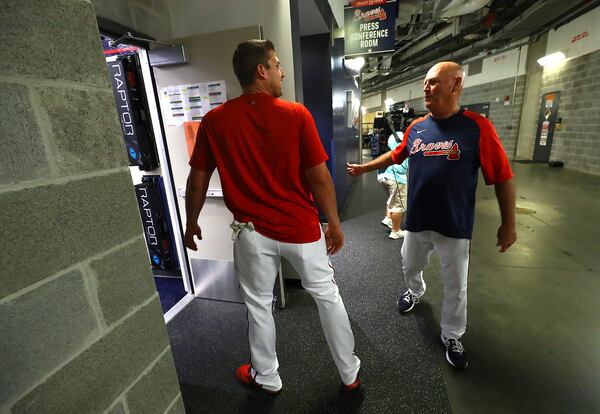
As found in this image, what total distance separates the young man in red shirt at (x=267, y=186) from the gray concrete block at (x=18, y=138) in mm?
642

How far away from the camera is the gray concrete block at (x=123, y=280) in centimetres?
78

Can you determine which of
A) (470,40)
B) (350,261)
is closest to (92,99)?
(350,261)

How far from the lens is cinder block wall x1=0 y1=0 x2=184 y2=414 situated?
0.59m

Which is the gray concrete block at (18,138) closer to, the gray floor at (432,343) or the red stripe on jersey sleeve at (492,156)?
the gray floor at (432,343)

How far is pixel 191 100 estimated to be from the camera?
192 centimetres

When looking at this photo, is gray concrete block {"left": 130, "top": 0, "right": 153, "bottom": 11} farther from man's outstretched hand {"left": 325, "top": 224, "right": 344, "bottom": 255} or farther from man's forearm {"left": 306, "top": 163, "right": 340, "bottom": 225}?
man's outstretched hand {"left": 325, "top": 224, "right": 344, "bottom": 255}

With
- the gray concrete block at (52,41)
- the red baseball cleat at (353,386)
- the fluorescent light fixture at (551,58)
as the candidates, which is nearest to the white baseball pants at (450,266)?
the red baseball cleat at (353,386)

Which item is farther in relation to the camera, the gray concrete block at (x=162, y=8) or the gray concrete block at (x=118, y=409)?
the gray concrete block at (x=162, y=8)

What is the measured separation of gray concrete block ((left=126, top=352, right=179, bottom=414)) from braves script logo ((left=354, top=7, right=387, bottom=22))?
463cm

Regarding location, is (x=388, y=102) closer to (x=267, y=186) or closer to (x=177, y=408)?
(x=267, y=186)

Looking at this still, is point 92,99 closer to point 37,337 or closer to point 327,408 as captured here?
point 37,337

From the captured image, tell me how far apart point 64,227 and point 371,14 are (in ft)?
15.2

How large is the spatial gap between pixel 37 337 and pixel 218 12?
2.03 metres

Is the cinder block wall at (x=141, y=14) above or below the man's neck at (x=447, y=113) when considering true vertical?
above
